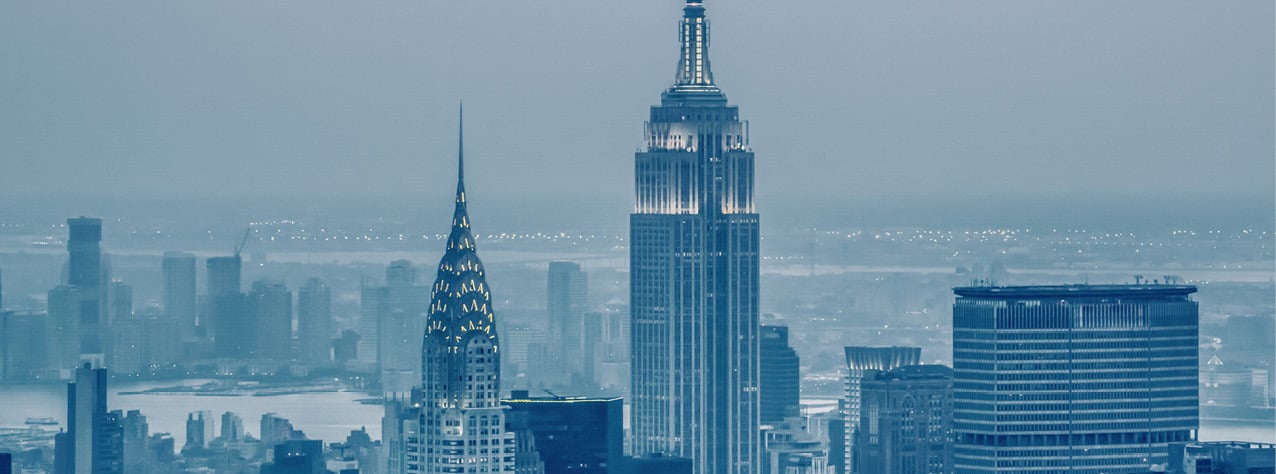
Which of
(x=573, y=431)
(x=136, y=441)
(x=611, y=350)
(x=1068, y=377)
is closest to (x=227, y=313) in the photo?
(x=136, y=441)

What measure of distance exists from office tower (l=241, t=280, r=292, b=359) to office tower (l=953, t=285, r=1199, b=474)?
32.3 feet

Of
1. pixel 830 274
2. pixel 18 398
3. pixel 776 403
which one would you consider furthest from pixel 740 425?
pixel 18 398

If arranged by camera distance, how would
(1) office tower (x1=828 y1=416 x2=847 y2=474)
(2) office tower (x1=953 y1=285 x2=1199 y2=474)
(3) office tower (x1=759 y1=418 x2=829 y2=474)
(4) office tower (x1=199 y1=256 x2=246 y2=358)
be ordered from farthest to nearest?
(3) office tower (x1=759 y1=418 x2=829 y2=474), (1) office tower (x1=828 y1=416 x2=847 y2=474), (2) office tower (x1=953 y1=285 x2=1199 y2=474), (4) office tower (x1=199 y1=256 x2=246 y2=358)

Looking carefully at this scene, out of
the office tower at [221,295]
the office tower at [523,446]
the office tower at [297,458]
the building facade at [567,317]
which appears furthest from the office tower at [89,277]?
the office tower at [523,446]

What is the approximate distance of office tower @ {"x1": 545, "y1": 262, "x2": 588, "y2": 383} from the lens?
2960 inches

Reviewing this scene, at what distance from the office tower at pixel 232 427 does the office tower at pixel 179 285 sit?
102 inches

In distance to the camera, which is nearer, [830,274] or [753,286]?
[830,274]

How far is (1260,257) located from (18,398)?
18516 mm

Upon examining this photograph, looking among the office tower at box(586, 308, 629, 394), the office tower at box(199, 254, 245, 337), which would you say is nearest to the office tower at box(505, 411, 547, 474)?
the office tower at box(199, 254, 245, 337)

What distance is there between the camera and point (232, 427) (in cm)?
7756

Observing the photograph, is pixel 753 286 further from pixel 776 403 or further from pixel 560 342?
pixel 560 342

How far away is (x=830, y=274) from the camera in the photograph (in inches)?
3024

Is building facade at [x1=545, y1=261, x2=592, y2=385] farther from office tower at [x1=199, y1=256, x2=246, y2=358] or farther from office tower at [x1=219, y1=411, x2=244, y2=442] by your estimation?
office tower at [x1=219, y1=411, x2=244, y2=442]

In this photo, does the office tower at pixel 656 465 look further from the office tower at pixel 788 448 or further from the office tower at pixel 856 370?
the office tower at pixel 856 370
